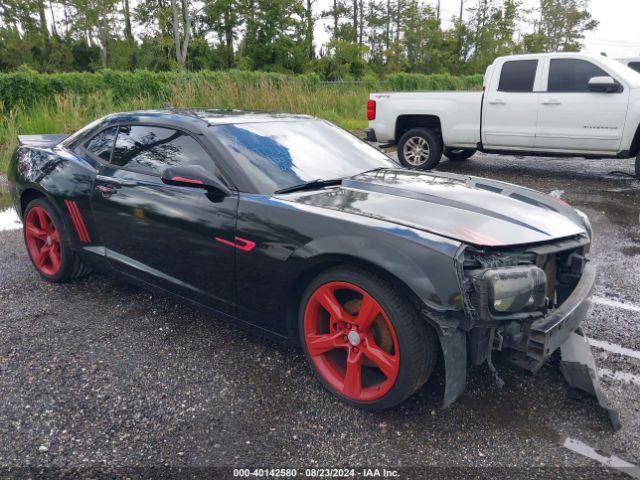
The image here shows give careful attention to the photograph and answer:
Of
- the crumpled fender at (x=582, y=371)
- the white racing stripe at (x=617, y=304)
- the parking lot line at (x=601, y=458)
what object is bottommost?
the white racing stripe at (x=617, y=304)

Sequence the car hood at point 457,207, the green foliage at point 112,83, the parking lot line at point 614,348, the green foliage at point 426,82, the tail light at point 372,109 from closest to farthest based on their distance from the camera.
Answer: the car hood at point 457,207, the parking lot line at point 614,348, the tail light at point 372,109, the green foliage at point 112,83, the green foliage at point 426,82

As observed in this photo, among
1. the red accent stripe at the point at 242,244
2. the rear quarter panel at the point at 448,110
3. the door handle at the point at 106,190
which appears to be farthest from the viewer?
the rear quarter panel at the point at 448,110

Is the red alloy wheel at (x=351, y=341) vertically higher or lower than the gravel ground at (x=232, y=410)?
higher

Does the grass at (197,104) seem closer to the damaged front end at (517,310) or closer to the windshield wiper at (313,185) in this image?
the windshield wiper at (313,185)

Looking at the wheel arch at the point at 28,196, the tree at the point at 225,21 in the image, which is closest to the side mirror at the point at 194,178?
the wheel arch at the point at 28,196

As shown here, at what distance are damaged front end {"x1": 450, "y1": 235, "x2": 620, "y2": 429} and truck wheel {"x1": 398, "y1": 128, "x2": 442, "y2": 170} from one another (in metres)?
6.34

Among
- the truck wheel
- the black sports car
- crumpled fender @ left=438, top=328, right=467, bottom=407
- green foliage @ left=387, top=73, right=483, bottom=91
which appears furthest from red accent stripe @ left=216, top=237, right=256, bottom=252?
green foliage @ left=387, top=73, right=483, bottom=91

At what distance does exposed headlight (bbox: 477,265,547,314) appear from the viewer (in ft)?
6.61

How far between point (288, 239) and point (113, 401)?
1.22m

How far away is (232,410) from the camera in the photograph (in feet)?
8.04

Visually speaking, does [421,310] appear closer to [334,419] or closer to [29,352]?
[334,419]

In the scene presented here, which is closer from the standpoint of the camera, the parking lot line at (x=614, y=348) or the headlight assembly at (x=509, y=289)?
the headlight assembly at (x=509, y=289)

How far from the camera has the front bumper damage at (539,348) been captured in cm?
210

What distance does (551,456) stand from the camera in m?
2.11
